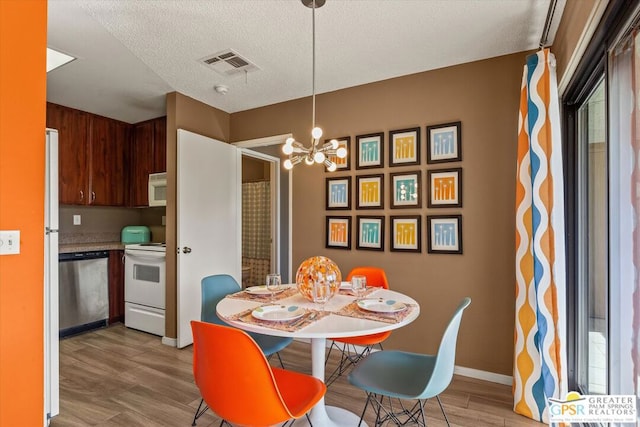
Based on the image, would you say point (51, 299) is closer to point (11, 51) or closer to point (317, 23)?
point (11, 51)

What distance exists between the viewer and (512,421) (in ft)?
6.96

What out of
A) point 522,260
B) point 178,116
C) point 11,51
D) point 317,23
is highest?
point 317,23

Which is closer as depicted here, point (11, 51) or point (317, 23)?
point (11, 51)

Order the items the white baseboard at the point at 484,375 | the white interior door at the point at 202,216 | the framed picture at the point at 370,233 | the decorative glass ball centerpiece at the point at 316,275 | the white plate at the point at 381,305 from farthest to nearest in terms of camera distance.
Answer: the white interior door at the point at 202,216 → the framed picture at the point at 370,233 → the white baseboard at the point at 484,375 → the decorative glass ball centerpiece at the point at 316,275 → the white plate at the point at 381,305

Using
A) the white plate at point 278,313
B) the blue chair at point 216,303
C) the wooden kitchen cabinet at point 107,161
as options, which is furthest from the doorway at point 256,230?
the white plate at point 278,313

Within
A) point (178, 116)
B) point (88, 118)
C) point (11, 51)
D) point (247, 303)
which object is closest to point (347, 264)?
point (247, 303)

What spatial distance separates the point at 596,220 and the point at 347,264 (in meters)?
1.93

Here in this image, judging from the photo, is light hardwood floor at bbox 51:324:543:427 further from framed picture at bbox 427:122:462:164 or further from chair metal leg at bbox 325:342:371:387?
framed picture at bbox 427:122:462:164

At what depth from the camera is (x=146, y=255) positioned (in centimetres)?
366

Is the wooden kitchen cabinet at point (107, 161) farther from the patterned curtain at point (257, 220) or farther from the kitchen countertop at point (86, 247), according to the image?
the patterned curtain at point (257, 220)

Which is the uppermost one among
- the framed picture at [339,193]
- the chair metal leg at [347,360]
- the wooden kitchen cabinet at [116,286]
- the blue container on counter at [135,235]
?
the framed picture at [339,193]

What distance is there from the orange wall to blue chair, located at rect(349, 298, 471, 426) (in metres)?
1.54

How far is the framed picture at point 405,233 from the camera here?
9.66 feet

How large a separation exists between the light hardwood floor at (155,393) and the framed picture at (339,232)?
1.05 metres
